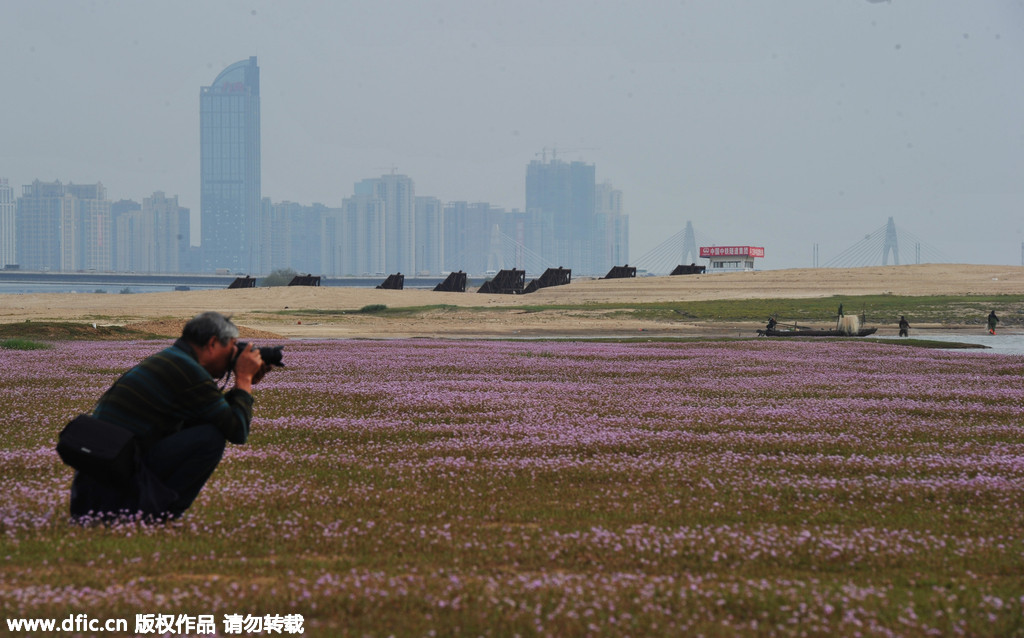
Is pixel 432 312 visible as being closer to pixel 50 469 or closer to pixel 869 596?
pixel 50 469

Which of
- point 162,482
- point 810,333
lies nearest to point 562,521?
point 162,482

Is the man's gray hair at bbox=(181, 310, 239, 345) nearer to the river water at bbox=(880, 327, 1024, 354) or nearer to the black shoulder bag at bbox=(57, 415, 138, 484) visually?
the black shoulder bag at bbox=(57, 415, 138, 484)

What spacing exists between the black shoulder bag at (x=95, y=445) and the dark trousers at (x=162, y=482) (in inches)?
15.5

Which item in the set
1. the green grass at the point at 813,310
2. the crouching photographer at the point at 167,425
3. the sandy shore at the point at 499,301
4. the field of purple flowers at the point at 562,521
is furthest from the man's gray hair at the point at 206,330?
the green grass at the point at 813,310

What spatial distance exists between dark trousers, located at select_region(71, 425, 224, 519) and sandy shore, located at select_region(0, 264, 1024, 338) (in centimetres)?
4500

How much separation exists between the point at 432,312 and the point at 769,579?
82.6 m

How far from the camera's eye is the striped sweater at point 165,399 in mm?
8922

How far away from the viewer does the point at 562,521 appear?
9977 mm

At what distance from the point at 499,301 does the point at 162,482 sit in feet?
351

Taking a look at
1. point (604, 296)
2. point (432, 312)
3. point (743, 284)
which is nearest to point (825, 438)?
point (432, 312)

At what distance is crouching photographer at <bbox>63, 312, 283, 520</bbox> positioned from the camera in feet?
29.0

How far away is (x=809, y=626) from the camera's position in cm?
666

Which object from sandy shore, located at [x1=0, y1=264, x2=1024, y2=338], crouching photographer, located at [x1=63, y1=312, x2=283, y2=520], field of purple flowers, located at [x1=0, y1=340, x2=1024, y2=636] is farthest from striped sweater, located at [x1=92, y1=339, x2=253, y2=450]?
sandy shore, located at [x1=0, y1=264, x2=1024, y2=338]

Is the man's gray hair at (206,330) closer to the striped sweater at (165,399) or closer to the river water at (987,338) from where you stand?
the striped sweater at (165,399)
